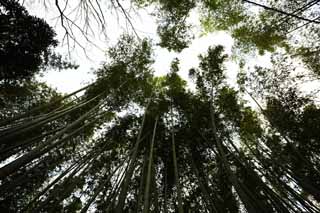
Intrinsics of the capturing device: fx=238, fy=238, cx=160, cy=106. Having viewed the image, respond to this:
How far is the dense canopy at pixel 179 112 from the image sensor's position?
17.1ft

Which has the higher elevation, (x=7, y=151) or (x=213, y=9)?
(x=213, y=9)

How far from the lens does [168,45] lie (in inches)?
283

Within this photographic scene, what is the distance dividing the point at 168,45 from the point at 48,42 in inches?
136

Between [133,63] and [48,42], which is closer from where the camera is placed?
[48,42]

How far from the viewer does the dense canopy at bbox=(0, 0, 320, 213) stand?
205 inches

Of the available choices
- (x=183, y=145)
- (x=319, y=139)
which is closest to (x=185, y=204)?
(x=183, y=145)

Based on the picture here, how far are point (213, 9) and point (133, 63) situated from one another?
292 cm

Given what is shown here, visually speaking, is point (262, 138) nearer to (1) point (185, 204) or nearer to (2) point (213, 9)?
(1) point (185, 204)

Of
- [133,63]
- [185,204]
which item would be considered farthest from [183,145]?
[133,63]

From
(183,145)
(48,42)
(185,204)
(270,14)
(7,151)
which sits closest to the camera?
(7,151)

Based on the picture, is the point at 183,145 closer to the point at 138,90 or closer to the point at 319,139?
the point at 138,90

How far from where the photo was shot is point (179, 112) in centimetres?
711

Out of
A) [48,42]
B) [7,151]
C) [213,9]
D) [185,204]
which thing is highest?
[213,9]

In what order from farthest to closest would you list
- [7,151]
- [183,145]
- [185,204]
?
[183,145], [185,204], [7,151]
